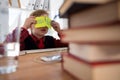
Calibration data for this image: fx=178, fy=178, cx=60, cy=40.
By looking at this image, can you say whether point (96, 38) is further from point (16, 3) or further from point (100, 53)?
point (16, 3)

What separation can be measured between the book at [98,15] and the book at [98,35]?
0.04ft

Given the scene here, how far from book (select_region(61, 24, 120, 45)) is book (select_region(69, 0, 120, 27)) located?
0.01m

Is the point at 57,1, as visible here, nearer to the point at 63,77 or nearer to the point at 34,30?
the point at 34,30

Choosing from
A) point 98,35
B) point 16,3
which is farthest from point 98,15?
point 16,3

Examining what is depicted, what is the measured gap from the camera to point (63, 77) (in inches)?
16.9

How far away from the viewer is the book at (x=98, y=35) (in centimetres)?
29

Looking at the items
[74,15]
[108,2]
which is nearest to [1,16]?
[74,15]

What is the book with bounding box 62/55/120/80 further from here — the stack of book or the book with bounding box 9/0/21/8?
the book with bounding box 9/0/21/8

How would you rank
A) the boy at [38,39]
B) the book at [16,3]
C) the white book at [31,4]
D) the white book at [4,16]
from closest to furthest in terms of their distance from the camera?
the boy at [38,39], the white book at [4,16], the book at [16,3], the white book at [31,4]

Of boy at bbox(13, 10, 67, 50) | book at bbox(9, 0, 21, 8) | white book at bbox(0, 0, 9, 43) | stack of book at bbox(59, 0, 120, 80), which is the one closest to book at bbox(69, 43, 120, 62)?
stack of book at bbox(59, 0, 120, 80)

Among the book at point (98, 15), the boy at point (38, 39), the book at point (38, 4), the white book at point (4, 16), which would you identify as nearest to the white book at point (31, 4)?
the book at point (38, 4)

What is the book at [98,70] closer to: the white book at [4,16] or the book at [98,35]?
the book at [98,35]

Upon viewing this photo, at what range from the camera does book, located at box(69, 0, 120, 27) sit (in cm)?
26

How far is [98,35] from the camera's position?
0.31 metres
